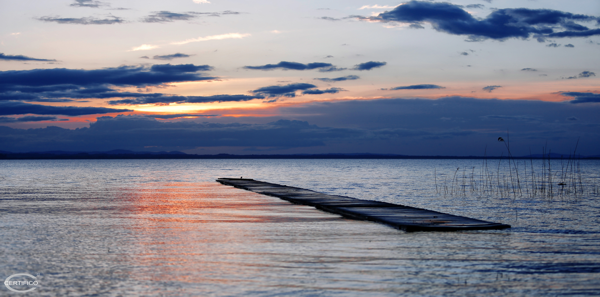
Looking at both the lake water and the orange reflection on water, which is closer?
the lake water

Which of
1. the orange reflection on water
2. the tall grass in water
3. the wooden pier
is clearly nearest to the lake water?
the orange reflection on water

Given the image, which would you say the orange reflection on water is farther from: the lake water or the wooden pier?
the wooden pier

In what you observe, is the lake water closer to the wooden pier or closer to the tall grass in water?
the wooden pier

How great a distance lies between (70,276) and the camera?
938cm

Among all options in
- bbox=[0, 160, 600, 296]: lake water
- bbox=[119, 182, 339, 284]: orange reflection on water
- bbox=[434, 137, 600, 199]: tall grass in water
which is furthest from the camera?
bbox=[434, 137, 600, 199]: tall grass in water

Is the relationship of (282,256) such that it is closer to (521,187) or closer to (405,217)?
(405,217)

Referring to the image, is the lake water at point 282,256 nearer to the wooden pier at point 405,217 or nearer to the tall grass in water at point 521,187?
the wooden pier at point 405,217

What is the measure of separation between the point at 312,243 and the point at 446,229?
4.82 metres

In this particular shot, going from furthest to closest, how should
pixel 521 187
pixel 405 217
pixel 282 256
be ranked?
pixel 521 187 → pixel 405 217 → pixel 282 256

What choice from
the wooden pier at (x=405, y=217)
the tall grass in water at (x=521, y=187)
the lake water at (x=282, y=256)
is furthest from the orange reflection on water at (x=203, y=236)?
the tall grass in water at (x=521, y=187)

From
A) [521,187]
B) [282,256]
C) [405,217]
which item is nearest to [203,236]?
Answer: [282,256]

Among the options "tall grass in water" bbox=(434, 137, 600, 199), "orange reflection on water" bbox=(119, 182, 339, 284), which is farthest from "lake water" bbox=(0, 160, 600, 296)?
"tall grass in water" bbox=(434, 137, 600, 199)

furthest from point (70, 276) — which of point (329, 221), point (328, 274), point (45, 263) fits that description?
point (329, 221)

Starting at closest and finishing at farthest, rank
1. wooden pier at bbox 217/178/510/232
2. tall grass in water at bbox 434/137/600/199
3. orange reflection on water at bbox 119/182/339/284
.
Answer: orange reflection on water at bbox 119/182/339/284 → wooden pier at bbox 217/178/510/232 → tall grass in water at bbox 434/137/600/199
